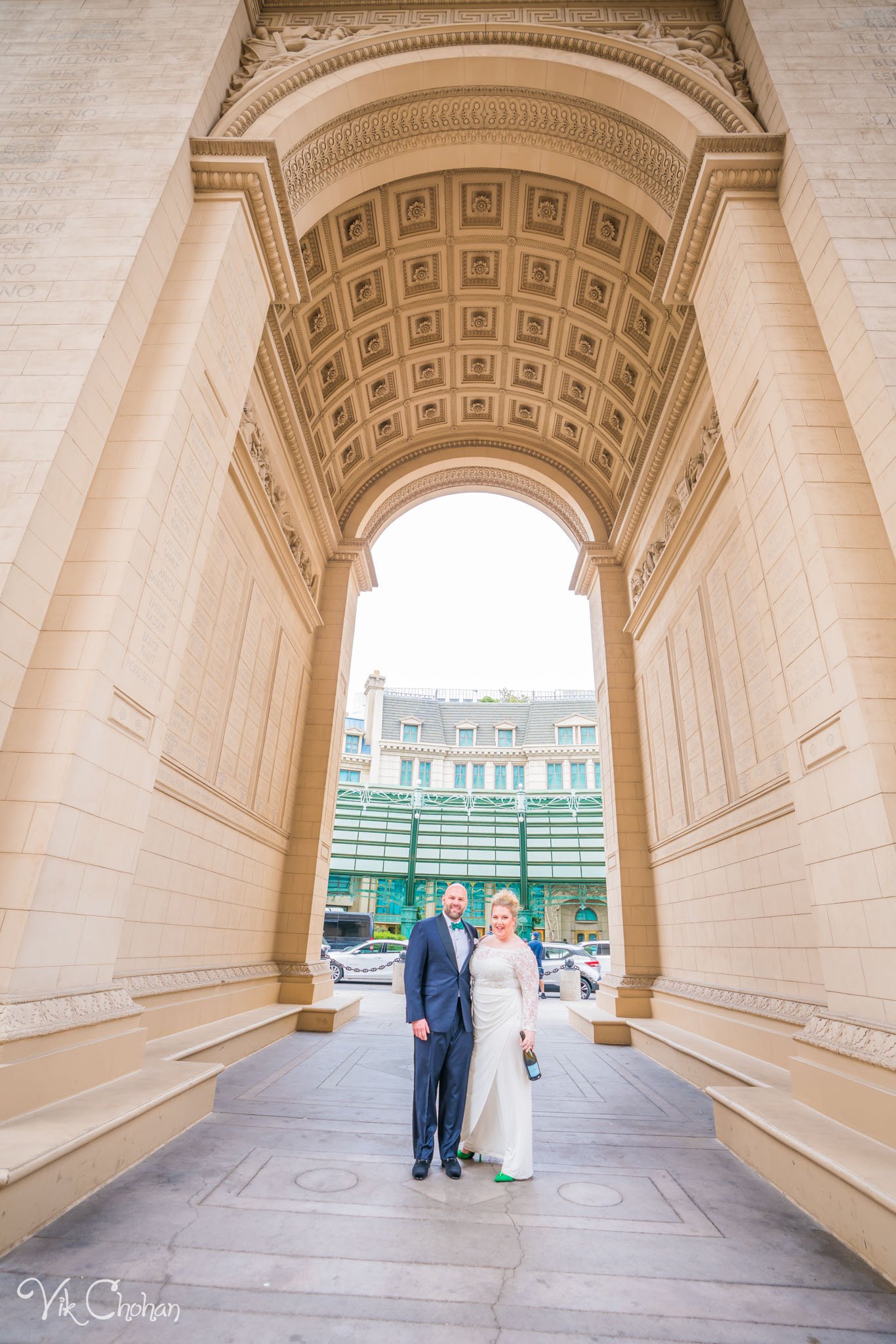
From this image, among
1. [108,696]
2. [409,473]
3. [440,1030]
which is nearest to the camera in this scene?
[440,1030]

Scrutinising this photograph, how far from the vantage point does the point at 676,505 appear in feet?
34.1

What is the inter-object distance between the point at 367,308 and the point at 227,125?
16.7 ft

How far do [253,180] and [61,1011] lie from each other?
25.7 ft

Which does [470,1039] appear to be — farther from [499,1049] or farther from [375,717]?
[375,717]

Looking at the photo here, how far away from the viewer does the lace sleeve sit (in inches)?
174

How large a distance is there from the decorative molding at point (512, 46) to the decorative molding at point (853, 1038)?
8.61m

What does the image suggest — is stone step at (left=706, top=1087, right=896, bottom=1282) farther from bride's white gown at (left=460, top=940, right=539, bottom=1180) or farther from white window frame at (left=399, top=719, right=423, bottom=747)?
white window frame at (left=399, top=719, right=423, bottom=747)

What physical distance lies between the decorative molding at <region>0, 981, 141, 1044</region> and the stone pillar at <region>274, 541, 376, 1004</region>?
21.4 ft

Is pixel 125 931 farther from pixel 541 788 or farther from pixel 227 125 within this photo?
pixel 541 788

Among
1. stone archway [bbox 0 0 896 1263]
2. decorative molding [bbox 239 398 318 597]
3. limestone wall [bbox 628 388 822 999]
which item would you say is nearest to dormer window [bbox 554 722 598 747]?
stone archway [bbox 0 0 896 1263]

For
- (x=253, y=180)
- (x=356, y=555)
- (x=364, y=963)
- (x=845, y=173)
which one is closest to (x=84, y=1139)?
(x=253, y=180)

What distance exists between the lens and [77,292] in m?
Answer: 5.56

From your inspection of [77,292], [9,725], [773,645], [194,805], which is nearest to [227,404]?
[77,292]

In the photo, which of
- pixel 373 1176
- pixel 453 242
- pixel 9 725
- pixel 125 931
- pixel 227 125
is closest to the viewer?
pixel 373 1176
